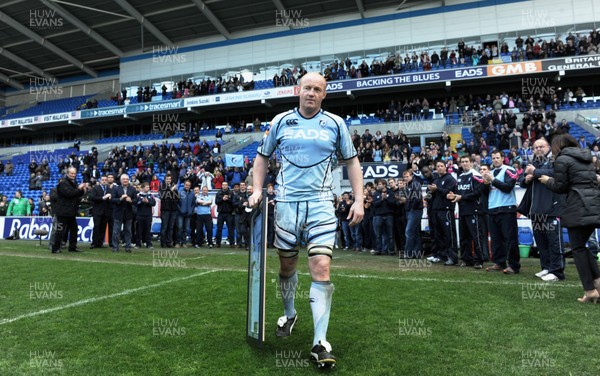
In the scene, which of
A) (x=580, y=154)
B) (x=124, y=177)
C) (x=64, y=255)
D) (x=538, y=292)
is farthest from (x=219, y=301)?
(x=124, y=177)

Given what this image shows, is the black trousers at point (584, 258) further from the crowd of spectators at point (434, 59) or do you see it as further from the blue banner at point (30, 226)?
the crowd of spectators at point (434, 59)

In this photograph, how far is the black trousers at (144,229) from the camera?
1248 cm

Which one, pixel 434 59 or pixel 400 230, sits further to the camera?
pixel 434 59

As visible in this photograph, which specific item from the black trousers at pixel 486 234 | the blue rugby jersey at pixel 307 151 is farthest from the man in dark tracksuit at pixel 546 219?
the blue rugby jersey at pixel 307 151

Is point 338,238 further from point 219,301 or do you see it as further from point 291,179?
point 291,179

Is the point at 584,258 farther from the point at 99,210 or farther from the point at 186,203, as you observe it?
the point at 99,210

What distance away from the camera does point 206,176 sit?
18312 mm

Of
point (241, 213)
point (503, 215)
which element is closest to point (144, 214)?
point (241, 213)

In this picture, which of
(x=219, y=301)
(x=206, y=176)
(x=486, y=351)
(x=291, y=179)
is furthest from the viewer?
(x=206, y=176)

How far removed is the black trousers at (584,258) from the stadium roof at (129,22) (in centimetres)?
2833

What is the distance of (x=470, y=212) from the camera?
25.9 ft

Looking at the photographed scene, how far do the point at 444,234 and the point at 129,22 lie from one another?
3226 cm

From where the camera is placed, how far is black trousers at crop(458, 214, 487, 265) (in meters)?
7.70

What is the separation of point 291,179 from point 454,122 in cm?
2348
